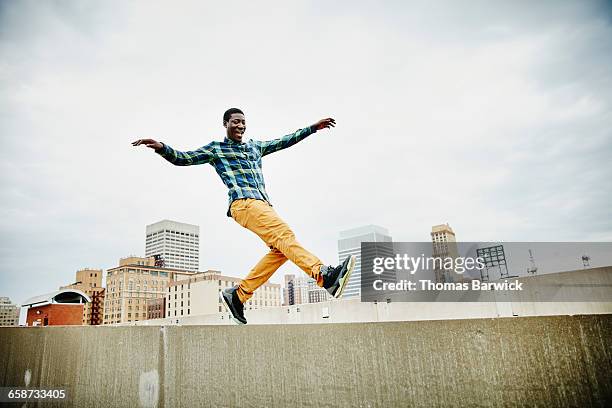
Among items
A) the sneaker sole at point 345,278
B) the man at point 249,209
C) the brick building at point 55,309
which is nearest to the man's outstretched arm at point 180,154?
the man at point 249,209

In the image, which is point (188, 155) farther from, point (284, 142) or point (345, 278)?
point (345, 278)

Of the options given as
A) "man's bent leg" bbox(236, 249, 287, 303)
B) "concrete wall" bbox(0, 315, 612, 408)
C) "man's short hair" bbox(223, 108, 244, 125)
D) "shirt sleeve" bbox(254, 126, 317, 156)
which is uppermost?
"man's short hair" bbox(223, 108, 244, 125)

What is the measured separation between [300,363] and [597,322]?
64.9 inches

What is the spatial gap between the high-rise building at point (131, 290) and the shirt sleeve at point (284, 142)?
444 feet

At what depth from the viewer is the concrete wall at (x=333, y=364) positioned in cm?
197

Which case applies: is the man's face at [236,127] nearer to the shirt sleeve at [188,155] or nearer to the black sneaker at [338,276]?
the shirt sleeve at [188,155]

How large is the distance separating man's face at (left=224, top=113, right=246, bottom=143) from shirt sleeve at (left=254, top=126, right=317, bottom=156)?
0.33m

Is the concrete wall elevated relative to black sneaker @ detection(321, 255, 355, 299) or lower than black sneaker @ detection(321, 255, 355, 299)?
lower

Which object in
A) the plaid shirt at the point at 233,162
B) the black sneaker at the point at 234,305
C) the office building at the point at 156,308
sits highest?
the office building at the point at 156,308

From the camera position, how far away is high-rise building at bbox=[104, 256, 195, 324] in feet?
411

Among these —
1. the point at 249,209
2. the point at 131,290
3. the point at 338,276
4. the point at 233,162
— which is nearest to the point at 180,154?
the point at 233,162

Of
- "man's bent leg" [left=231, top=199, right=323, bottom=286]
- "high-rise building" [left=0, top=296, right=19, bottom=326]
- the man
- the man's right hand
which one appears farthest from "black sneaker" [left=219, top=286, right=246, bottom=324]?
"high-rise building" [left=0, top=296, right=19, bottom=326]

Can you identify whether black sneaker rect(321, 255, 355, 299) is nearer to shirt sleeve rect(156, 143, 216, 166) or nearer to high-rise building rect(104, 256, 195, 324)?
shirt sleeve rect(156, 143, 216, 166)

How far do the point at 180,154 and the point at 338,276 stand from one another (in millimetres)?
1983
